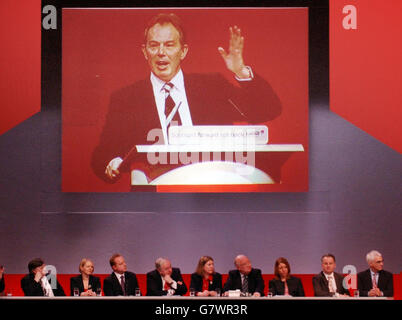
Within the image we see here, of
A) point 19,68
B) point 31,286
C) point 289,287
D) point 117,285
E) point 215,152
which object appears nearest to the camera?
point 31,286

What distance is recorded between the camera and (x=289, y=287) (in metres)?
5.47

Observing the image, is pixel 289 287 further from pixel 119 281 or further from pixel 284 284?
pixel 119 281

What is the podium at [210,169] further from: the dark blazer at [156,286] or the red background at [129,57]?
the dark blazer at [156,286]

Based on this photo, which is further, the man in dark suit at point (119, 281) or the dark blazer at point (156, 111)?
the dark blazer at point (156, 111)

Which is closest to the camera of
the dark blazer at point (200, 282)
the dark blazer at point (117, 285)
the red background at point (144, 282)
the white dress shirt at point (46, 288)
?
the white dress shirt at point (46, 288)

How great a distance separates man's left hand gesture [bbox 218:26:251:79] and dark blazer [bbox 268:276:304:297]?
2.13 metres

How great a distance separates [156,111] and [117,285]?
1.83 meters

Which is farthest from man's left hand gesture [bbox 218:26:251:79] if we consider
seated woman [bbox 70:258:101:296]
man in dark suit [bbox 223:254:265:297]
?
seated woman [bbox 70:258:101:296]

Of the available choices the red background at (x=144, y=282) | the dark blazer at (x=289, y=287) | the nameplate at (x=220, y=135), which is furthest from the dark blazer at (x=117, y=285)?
the nameplate at (x=220, y=135)

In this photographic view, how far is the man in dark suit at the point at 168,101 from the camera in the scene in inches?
247

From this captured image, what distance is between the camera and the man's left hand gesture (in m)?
6.32

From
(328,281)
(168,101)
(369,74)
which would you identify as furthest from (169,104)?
(328,281)
